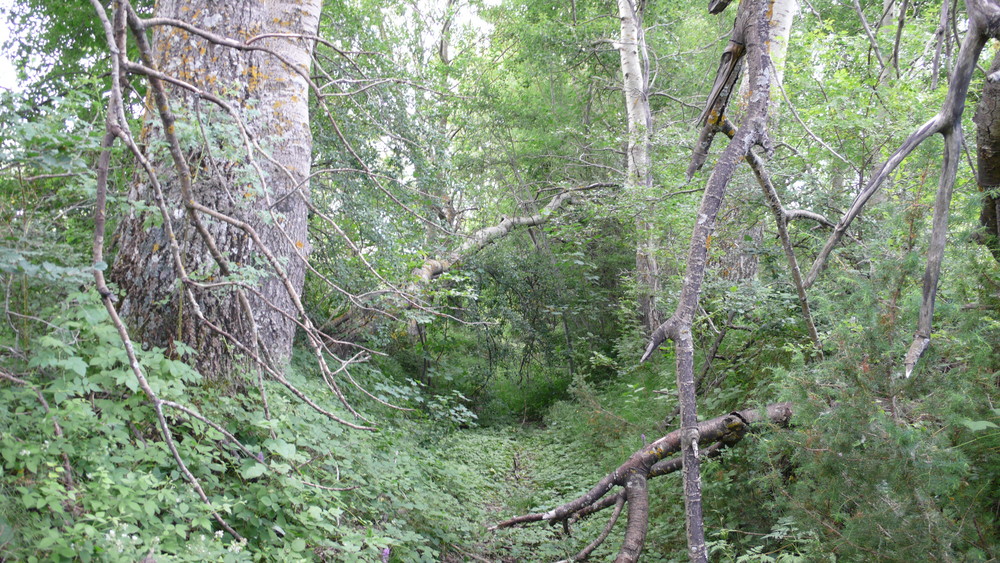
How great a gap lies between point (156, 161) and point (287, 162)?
716 millimetres

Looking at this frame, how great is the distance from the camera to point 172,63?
Answer: 127 inches

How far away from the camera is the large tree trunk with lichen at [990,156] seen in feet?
8.54

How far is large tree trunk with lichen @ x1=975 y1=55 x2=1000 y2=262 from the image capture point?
2.60m

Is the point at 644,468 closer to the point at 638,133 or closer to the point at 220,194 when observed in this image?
the point at 220,194

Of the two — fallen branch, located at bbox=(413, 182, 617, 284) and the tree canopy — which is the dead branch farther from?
fallen branch, located at bbox=(413, 182, 617, 284)

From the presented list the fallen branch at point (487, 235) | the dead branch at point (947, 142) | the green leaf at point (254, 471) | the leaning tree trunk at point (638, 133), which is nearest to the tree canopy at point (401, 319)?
the dead branch at point (947, 142)

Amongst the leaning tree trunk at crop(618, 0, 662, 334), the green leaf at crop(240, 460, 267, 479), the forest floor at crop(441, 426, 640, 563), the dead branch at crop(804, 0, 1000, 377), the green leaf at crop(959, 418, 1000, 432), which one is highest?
the leaning tree trunk at crop(618, 0, 662, 334)

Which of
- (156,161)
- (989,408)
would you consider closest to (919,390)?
(989,408)

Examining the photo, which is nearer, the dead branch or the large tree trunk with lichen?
the dead branch

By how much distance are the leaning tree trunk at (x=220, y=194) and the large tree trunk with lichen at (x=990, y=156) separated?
3180 mm

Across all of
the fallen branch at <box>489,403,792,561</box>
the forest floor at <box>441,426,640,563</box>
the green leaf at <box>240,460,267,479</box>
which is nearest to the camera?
the green leaf at <box>240,460,267,479</box>

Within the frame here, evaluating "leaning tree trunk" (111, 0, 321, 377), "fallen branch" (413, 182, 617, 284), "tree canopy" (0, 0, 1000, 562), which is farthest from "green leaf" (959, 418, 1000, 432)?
"fallen branch" (413, 182, 617, 284)

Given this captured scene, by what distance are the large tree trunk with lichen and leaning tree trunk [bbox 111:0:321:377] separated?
3.18 meters

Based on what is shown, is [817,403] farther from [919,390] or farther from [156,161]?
[156,161]
